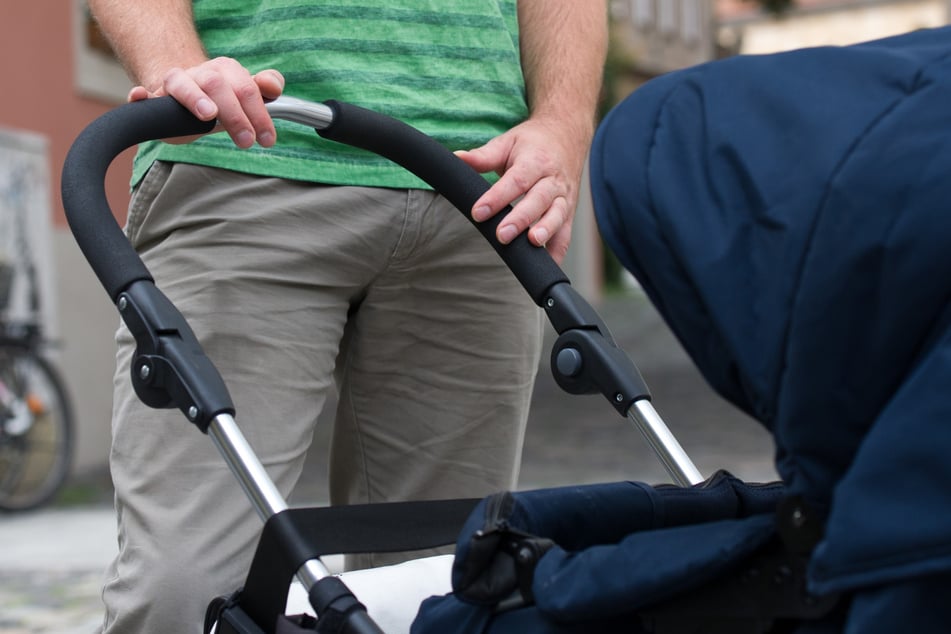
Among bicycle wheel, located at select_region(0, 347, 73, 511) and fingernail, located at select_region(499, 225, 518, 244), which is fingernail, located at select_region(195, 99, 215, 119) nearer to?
fingernail, located at select_region(499, 225, 518, 244)

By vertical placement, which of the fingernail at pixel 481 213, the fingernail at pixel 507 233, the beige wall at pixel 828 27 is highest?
the fingernail at pixel 481 213

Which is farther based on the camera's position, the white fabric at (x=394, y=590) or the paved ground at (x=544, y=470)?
the paved ground at (x=544, y=470)

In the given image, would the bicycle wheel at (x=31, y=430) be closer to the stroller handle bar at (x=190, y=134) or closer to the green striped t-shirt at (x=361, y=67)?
the green striped t-shirt at (x=361, y=67)

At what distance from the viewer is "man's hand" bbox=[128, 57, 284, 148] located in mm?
1726

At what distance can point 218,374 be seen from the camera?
161 cm

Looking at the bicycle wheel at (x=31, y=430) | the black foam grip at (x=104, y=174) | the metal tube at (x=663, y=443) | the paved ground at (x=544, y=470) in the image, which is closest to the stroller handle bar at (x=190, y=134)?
the black foam grip at (x=104, y=174)

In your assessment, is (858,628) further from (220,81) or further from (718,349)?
(220,81)

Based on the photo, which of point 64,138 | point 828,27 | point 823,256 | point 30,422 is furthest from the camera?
point 828,27

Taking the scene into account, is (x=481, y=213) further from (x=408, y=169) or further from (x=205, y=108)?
(x=205, y=108)

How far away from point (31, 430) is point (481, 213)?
15.5 feet

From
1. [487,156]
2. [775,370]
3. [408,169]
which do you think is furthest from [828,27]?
[775,370]

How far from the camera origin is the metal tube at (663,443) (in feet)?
6.07

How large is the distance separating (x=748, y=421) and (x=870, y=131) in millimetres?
7740

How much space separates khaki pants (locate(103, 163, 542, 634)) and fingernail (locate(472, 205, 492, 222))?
13 centimetres
